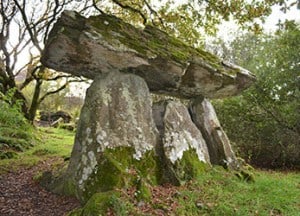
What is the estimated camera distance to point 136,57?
6824mm

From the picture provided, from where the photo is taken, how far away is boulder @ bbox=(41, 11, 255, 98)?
6461mm

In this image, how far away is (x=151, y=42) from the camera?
7.29 meters

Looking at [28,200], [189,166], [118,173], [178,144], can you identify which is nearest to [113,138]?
[118,173]

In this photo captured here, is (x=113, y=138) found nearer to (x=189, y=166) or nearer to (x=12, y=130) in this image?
(x=189, y=166)

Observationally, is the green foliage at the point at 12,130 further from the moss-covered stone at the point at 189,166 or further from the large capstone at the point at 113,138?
the moss-covered stone at the point at 189,166

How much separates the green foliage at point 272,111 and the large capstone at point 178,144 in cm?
Result: 386

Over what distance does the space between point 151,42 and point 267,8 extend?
2721mm

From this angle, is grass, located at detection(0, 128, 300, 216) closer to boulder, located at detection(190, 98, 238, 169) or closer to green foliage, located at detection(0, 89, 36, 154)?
boulder, located at detection(190, 98, 238, 169)

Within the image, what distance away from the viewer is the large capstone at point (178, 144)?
Answer: 6.55m

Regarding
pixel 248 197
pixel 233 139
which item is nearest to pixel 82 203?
pixel 248 197

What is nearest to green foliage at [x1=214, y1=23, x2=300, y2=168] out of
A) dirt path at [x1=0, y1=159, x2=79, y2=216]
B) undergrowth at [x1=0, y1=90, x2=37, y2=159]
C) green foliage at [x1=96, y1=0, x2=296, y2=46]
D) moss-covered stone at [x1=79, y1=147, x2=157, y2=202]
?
green foliage at [x1=96, y1=0, x2=296, y2=46]

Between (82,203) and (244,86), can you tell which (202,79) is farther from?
(82,203)

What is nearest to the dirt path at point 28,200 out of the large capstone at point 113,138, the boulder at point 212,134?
the large capstone at point 113,138

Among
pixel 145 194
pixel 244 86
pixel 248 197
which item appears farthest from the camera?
pixel 244 86
